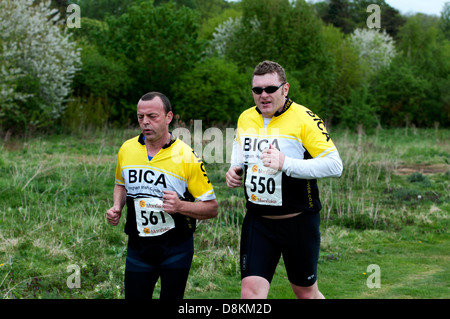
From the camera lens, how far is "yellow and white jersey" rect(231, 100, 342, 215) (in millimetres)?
4004

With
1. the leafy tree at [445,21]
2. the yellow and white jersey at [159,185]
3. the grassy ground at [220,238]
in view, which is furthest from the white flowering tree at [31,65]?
the leafy tree at [445,21]

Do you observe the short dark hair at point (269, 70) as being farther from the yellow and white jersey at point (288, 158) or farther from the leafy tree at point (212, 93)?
the leafy tree at point (212, 93)

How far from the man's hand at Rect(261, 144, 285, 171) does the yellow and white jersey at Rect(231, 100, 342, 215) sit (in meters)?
0.05

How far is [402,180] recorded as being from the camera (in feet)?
46.0

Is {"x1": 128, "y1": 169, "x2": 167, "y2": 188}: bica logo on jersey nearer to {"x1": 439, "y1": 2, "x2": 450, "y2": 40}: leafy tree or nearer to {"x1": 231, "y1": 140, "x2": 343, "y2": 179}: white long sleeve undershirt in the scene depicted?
{"x1": 231, "y1": 140, "x2": 343, "y2": 179}: white long sleeve undershirt

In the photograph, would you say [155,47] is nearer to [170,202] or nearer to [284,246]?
[284,246]

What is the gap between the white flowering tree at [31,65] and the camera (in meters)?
20.0

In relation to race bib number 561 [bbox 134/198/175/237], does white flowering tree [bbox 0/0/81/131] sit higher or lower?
higher

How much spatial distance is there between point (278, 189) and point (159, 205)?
2.96ft

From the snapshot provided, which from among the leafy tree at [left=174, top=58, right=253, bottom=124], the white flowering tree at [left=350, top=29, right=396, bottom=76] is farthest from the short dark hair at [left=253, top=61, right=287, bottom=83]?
the white flowering tree at [left=350, top=29, right=396, bottom=76]

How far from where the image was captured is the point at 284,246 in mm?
4180

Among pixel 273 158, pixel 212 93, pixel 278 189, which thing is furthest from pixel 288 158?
pixel 212 93

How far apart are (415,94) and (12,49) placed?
82.1 feet
